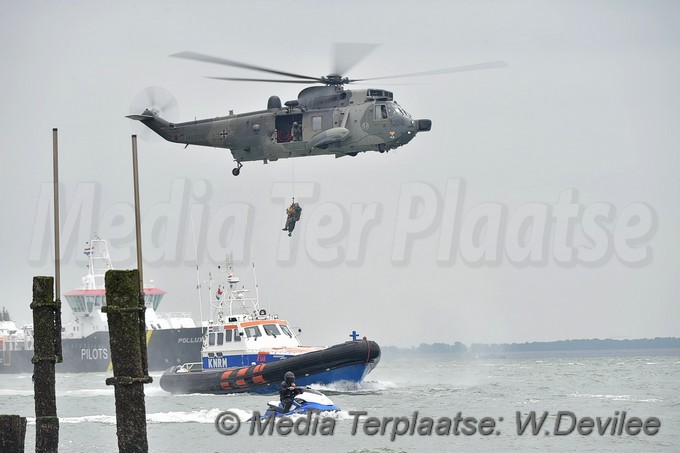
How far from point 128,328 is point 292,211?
1821 centimetres

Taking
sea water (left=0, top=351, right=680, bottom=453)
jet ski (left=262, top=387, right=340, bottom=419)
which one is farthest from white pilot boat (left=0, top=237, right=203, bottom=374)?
jet ski (left=262, top=387, right=340, bottom=419)

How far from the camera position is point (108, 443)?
29.5 m

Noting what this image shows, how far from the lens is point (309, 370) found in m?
40.7

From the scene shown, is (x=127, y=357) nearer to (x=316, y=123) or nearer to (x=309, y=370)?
(x=316, y=123)

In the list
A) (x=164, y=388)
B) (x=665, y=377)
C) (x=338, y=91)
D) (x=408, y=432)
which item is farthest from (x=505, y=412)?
(x=665, y=377)

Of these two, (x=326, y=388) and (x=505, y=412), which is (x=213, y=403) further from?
(x=505, y=412)

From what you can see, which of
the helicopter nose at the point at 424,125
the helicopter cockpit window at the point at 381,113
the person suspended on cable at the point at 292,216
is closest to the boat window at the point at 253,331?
the person suspended on cable at the point at 292,216

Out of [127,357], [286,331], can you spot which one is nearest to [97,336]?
[286,331]

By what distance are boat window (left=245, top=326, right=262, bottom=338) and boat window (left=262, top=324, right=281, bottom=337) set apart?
1.22 feet

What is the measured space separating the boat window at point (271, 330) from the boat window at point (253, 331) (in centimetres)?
37

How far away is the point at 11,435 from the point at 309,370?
67.2 ft

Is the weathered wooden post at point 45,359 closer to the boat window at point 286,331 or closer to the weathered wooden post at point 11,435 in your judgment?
the weathered wooden post at point 11,435

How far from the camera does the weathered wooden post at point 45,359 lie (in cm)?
2223

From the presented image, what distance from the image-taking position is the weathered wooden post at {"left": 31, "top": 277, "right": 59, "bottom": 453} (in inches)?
875
